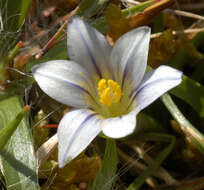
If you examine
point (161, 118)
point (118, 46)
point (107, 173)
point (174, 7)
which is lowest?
point (161, 118)

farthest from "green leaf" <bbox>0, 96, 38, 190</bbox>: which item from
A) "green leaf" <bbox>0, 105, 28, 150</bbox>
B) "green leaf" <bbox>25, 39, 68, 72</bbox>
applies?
"green leaf" <bbox>25, 39, 68, 72</bbox>

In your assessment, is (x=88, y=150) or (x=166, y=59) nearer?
(x=88, y=150)

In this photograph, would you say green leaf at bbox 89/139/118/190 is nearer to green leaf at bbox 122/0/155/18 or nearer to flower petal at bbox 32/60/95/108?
flower petal at bbox 32/60/95/108

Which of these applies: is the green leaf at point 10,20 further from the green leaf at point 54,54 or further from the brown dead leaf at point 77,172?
the brown dead leaf at point 77,172

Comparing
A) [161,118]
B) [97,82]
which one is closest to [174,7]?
[161,118]

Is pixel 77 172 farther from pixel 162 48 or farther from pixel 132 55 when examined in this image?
pixel 162 48

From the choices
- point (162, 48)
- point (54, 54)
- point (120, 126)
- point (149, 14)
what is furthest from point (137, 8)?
point (120, 126)

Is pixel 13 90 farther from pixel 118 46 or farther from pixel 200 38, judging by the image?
pixel 200 38
